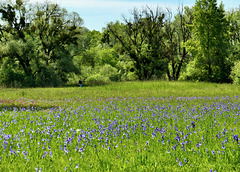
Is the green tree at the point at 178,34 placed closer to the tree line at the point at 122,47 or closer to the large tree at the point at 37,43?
the tree line at the point at 122,47

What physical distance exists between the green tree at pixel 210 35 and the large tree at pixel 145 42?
8.84 metres

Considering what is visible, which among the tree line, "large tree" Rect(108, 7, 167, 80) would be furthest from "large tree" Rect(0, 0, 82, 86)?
"large tree" Rect(108, 7, 167, 80)

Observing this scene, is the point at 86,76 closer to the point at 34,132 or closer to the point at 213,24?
the point at 213,24

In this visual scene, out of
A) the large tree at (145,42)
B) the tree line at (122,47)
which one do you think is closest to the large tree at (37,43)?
the tree line at (122,47)

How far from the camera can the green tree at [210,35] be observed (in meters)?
40.2

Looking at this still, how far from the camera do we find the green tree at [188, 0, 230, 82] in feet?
132

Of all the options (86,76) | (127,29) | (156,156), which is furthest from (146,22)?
(156,156)

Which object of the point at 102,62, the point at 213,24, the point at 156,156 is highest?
the point at 213,24

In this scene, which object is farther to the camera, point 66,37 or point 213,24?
point 66,37

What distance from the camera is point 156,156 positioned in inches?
222

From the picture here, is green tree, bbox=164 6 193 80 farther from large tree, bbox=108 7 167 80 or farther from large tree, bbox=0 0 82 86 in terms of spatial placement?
large tree, bbox=0 0 82 86

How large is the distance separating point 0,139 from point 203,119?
6.82m

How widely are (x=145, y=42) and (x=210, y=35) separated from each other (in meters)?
14.3

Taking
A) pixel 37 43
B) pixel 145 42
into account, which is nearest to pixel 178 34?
pixel 145 42
